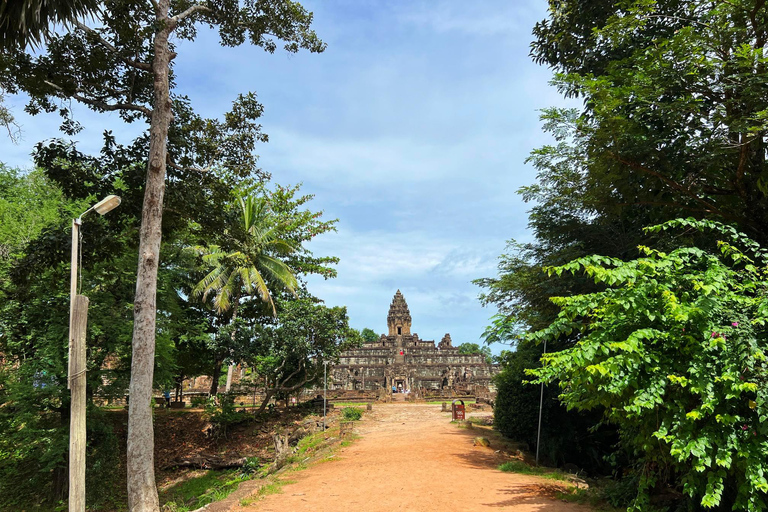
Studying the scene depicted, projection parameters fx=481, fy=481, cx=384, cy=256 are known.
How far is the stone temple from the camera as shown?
1668 inches

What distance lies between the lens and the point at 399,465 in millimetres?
11664

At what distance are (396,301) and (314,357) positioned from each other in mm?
39288

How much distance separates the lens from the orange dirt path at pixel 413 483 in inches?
317

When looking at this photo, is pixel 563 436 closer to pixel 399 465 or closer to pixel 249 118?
pixel 399 465

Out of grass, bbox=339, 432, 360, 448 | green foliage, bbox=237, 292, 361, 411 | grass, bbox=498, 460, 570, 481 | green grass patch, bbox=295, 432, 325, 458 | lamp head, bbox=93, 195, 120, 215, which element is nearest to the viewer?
lamp head, bbox=93, 195, 120, 215

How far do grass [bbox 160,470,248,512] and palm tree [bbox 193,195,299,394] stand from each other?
5.88 m

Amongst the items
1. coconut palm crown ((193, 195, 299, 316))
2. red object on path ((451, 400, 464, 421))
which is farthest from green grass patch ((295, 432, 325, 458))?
coconut palm crown ((193, 195, 299, 316))

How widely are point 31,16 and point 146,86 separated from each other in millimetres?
4363

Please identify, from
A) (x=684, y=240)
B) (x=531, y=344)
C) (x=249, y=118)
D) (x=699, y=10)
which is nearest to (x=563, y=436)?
(x=531, y=344)

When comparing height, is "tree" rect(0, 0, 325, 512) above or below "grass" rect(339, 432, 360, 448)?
above

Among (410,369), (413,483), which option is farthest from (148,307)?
(410,369)

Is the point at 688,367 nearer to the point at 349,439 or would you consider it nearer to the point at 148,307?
the point at 148,307

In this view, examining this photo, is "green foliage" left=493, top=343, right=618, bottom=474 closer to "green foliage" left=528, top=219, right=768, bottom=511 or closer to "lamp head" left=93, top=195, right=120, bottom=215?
"green foliage" left=528, top=219, right=768, bottom=511

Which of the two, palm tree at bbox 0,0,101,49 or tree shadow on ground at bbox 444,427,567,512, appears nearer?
palm tree at bbox 0,0,101,49
